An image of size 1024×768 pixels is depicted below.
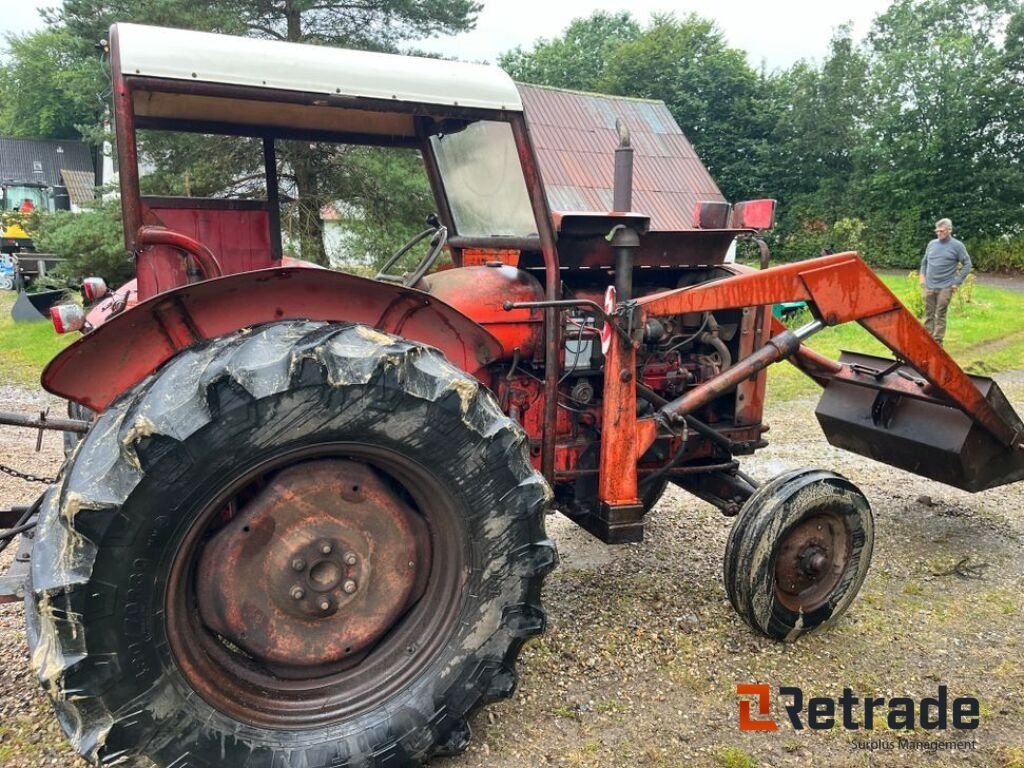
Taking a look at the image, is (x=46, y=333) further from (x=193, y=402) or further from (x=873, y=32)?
(x=873, y=32)

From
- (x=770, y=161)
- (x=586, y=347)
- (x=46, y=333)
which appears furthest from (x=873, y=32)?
(x=586, y=347)

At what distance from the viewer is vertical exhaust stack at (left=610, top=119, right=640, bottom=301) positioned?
2855 mm

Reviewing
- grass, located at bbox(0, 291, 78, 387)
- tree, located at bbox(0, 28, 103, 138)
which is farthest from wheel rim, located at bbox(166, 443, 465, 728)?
tree, located at bbox(0, 28, 103, 138)

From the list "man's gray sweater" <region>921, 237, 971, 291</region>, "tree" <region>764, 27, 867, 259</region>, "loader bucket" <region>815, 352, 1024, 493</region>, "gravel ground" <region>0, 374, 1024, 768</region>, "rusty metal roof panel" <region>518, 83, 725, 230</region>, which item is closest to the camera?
"gravel ground" <region>0, 374, 1024, 768</region>

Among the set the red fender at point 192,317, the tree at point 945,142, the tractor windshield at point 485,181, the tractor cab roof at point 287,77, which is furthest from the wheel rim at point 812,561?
the tree at point 945,142

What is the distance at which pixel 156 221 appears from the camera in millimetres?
3258

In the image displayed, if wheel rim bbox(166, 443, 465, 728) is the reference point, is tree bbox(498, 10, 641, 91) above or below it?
above

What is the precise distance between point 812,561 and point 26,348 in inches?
412

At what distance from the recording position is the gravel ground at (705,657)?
8.48 ft

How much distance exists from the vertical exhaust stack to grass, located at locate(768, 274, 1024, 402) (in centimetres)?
541

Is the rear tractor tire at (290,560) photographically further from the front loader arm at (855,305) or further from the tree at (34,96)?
the tree at (34,96)

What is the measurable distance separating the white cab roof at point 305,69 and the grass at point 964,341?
6.05 m

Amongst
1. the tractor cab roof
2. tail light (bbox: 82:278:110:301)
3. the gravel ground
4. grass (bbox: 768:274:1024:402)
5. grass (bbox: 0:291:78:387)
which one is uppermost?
the tractor cab roof

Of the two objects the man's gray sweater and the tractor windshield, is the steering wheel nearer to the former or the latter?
the tractor windshield
